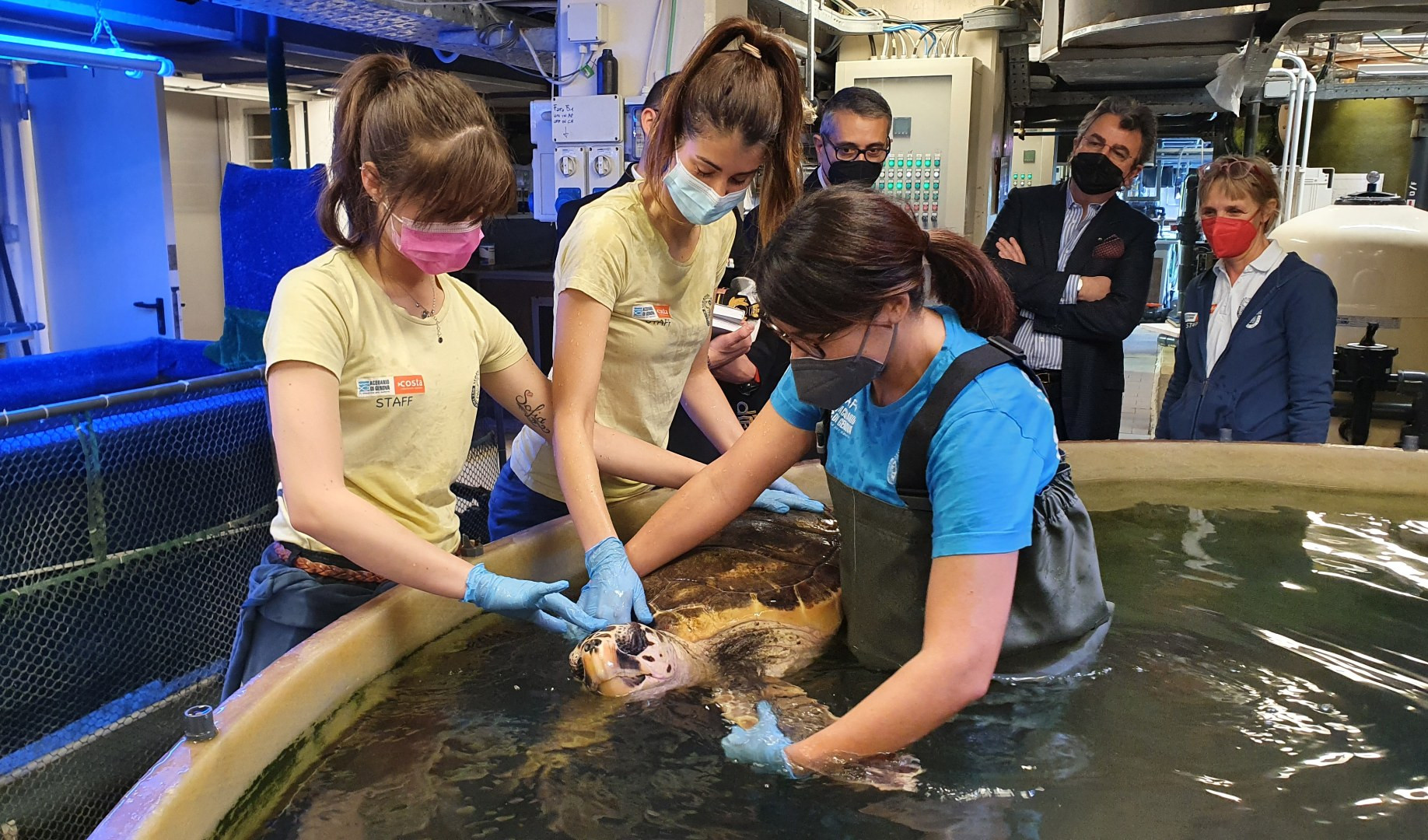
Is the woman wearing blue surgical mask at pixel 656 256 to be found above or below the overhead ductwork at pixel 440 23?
below

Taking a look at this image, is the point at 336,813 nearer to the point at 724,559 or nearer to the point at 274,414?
the point at 274,414

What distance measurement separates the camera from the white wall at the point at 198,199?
23.5ft

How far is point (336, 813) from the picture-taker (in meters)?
1.09

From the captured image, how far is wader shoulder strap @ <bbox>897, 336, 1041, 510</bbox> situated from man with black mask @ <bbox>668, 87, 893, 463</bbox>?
3.21ft

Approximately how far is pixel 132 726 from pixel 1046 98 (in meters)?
7.15

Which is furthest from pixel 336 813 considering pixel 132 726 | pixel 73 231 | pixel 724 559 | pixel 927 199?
pixel 73 231

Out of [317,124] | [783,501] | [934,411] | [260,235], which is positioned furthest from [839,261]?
[317,124]

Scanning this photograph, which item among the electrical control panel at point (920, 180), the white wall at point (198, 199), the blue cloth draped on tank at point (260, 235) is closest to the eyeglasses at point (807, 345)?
the blue cloth draped on tank at point (260, 235)

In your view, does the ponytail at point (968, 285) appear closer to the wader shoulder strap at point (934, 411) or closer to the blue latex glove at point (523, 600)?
the wader shoulder strap at point (934, 411)

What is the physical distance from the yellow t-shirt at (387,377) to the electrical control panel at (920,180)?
4.01 meters

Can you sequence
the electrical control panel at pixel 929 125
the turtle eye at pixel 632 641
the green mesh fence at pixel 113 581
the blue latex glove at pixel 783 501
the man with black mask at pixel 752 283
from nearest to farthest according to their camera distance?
the turtle eye at pixel 632 641 → the blue latex glove at pixel 783 501 → the green mesh fence at pixel 113 581 → the man with black mask at pixel 752 283 → the electrical control panel at pixel 929 125

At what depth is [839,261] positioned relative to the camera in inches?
45.6

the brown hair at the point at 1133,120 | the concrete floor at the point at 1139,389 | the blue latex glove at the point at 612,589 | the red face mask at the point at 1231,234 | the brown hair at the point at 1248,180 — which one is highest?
the brown hair at the point at 1133,120

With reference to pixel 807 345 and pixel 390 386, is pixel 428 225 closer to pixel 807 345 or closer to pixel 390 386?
pixel 390 386
